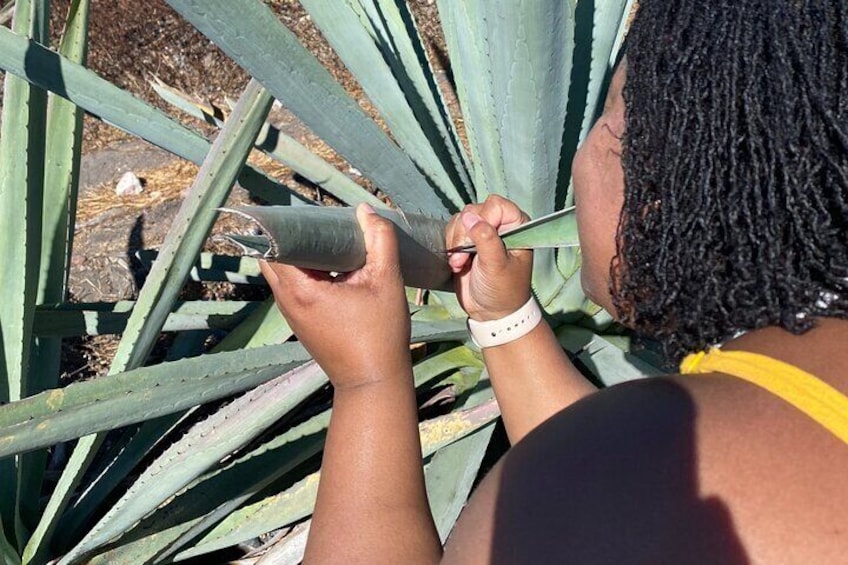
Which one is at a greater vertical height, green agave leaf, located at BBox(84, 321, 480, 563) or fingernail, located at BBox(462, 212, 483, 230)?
fingernail, located at BBox(462, 212, 483, 230)

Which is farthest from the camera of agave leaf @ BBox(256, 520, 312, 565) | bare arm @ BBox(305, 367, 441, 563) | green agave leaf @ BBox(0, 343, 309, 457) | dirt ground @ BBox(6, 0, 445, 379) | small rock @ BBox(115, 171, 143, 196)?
small rock @ BBox(115, 171, 143, 196)

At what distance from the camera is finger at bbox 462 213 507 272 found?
1193mm

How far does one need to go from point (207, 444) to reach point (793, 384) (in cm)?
94

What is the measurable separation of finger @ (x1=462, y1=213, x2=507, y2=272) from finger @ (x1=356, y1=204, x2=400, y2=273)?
17cm

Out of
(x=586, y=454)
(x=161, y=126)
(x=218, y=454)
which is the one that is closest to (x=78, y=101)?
(x=161, y=126)

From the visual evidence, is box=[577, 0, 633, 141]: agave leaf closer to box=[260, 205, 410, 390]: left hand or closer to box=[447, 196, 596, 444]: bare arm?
box=[447, 196, 596, 444]: bare arm

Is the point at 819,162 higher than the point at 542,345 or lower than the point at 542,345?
higher

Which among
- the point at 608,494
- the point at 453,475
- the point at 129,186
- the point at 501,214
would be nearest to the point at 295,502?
the point at 453,475

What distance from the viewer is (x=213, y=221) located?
58.7 inches

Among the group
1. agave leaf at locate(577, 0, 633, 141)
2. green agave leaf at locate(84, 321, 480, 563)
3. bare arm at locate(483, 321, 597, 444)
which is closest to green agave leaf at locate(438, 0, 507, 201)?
agave leaf at locate(577, 0, 633, 141)

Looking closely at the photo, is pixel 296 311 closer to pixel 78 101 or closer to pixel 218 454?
pixel 218 454

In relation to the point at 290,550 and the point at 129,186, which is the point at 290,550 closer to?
the point at 290,550

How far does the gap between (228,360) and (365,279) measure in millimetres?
402

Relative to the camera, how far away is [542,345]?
126 centimetres
